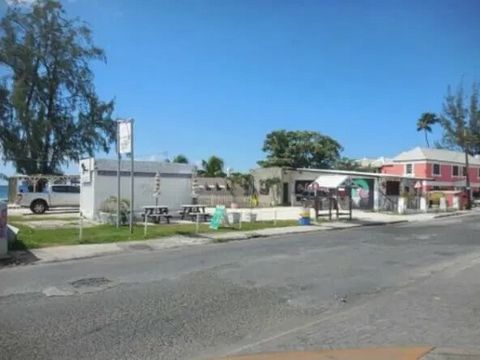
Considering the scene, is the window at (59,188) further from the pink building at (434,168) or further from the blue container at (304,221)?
Answer: the pink building at (434,168)

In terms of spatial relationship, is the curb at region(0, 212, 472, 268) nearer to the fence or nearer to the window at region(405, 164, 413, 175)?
the fence

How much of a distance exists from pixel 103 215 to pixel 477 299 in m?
19.3

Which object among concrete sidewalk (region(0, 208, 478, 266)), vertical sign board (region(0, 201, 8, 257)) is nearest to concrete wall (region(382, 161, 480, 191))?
concrete sidewalk (region(0, 208, 478, 266))

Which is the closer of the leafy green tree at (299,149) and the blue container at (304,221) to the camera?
the blue container at (304,221)

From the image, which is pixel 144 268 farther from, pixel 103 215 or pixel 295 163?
pixel 295 163

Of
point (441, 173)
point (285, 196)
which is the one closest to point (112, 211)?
point (285, 196)

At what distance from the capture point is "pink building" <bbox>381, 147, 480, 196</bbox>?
226ft

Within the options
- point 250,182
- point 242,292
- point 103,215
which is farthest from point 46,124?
point 242,292

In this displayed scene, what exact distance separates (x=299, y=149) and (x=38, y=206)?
162ft

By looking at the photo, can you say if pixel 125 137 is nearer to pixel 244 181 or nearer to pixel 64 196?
pixel 64 196

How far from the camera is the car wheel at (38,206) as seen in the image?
3394 cm

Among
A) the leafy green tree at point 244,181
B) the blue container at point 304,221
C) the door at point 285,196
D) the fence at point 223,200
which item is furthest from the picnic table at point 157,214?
the leafy green tree at point 244,181

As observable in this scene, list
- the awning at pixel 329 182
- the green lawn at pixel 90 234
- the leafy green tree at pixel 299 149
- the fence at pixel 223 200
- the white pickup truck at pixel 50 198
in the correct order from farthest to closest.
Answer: the leafy green tree at pixel 299 149, the fence at pixel 223 200, the white pickup truck at pixel 50 198, the awning at pixel 329 182, the green lawn at pixel 90 234

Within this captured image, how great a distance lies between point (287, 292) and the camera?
32.7ft
